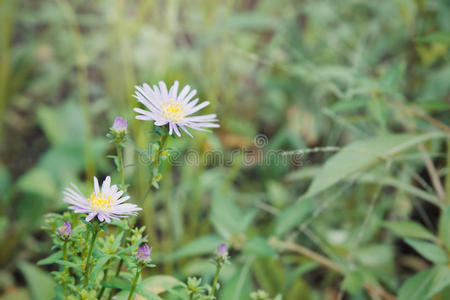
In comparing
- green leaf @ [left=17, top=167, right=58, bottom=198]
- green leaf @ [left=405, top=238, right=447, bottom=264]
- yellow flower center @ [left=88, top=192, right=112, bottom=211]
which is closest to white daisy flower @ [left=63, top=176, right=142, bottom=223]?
yellow flower center @ [left=88, top=192, right=112, bottom=211]

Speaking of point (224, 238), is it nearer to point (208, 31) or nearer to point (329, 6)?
point (208, 31)

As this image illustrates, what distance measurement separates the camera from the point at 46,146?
1.43 metres

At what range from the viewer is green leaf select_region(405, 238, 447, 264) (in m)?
0.60

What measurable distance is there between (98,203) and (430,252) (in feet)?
1.60

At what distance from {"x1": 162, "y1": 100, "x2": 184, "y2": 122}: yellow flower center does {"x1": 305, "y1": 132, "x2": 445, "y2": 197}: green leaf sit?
0.80 ft

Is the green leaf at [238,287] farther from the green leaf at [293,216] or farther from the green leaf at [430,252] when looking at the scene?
the green leaf at [430,252]

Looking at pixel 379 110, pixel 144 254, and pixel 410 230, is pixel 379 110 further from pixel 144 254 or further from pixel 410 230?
pixel 144 254

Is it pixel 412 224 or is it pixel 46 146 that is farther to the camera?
pixel 46 146

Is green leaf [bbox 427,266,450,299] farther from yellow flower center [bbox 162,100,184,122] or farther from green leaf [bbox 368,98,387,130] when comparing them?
yellow flower center [bbox 162,100,184,122]

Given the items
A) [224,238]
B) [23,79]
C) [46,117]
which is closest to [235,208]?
[224,238]

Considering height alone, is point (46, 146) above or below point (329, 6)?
below

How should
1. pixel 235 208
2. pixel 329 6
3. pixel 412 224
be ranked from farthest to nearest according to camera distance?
pixel 329 6
pixel 235 208
pixel 412 224

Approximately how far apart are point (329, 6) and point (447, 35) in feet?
2.52

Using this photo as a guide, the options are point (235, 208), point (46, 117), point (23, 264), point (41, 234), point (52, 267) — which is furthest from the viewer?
point (46, 117)
